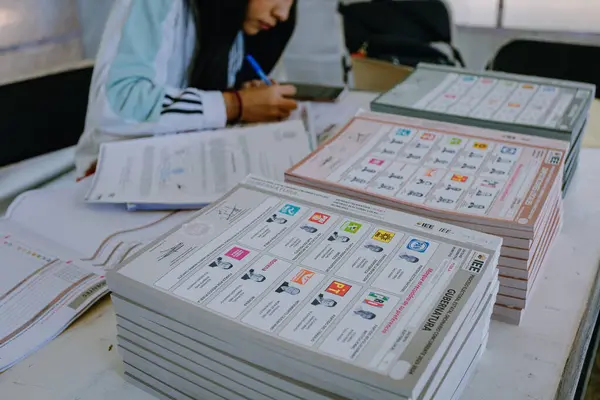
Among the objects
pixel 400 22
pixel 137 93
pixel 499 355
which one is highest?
pixel 137 93

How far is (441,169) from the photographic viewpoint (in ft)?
2.54

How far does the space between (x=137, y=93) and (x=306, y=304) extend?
79 cm

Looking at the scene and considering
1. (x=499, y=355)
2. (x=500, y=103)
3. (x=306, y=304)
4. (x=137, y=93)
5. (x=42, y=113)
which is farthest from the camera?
(x=42, y=113)

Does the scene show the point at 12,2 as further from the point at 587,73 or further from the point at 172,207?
the point at 587,73

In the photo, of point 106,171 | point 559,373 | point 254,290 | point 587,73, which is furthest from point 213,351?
point 587,73

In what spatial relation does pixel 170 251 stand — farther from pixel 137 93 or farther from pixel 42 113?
pixel 42 113

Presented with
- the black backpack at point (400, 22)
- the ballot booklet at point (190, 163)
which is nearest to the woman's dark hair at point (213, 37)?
the ballot booklet at point (190, 163)

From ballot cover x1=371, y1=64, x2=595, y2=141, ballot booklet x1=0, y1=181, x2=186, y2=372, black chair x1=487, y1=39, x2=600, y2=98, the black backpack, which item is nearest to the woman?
ballot booklet x1=0, y1=181, x2=186, y2=372

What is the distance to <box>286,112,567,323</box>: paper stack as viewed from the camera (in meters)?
0.67

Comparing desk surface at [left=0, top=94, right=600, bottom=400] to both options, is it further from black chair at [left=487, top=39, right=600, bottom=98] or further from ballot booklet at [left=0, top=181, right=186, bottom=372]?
black chair at [left=487, top=39, right=600, bottom=98]

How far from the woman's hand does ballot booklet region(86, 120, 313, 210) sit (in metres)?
0.14

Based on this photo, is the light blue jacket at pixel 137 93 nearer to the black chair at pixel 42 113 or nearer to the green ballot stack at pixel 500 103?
the black chair at pixel 42 113

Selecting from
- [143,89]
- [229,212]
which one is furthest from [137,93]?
[229,212]

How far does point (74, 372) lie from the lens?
639 mm
